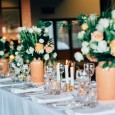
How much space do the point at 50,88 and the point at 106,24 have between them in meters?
0.89

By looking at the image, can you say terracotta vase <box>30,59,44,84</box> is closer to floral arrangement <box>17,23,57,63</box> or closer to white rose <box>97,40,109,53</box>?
floral arrangement <box>17,23,57,63</box>

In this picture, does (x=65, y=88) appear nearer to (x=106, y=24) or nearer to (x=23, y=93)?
(x=23, y=93)

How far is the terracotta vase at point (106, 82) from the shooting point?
2.78m

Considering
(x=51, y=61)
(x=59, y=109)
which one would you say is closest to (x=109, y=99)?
(x=59, y=109)

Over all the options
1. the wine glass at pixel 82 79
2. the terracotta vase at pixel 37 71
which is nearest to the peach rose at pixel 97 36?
the wine glass at pixel 82 79

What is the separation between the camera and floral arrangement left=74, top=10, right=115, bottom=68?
2.62 m

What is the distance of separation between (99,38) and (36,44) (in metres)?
1.39

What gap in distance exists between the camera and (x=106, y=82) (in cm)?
279

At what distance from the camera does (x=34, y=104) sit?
288 centimetres

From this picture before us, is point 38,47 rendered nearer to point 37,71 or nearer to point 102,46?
point 37,71

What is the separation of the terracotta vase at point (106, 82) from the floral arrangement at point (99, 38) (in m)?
0.06

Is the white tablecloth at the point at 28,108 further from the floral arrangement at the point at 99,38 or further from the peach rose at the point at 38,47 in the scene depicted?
the peach rose at the point at 38,47

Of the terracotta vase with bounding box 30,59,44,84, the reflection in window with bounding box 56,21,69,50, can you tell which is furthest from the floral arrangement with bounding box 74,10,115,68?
the reflection in window with bounding box 56,21,69,50

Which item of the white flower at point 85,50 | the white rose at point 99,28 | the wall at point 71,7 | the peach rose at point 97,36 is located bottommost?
the white flower at point 85,50
